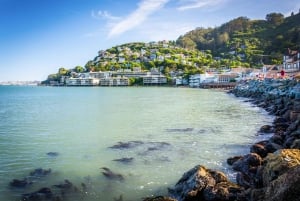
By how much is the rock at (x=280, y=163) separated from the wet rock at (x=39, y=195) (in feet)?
22.8

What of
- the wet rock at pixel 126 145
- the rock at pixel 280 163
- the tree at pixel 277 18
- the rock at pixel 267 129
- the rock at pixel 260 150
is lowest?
the wet rock at pixel 126 145

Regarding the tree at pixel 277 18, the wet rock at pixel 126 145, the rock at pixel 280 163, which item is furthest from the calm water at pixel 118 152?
the tree at pixel 277 18

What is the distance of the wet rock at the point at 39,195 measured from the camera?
1109 cm

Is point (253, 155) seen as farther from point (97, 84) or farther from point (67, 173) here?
point (97, 84)

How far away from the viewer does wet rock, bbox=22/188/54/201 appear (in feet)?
36.4

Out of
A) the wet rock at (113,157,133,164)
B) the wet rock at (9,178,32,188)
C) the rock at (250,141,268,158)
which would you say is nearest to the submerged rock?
the rock at (250,141,268,158)

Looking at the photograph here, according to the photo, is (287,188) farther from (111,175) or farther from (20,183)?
(20,183)

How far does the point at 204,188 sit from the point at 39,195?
552 centimetres

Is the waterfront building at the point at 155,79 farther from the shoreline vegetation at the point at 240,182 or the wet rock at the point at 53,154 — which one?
the shoreline vegetation at the point at 240,182

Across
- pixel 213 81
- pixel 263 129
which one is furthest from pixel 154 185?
pixel 213 81

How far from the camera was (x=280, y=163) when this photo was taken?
8742mm

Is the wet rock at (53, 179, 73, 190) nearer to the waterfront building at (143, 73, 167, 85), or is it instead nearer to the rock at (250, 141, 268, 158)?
the rock at (250, 141, 268, 158)

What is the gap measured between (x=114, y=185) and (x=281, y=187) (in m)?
6.91

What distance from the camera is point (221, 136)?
2158 centimetres
